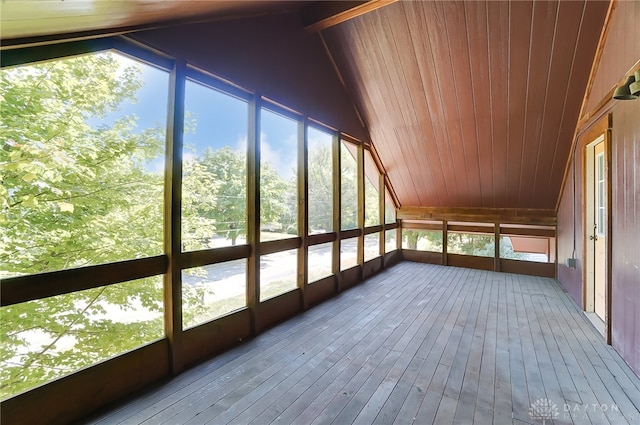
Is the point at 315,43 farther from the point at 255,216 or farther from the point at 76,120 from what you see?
the point at 76,120

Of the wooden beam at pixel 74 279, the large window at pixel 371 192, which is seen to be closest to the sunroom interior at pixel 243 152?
the wooden beam at pixel 74 279

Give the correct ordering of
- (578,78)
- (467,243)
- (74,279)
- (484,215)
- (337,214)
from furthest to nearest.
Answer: (467,243) < (484,215) < (337,214) < (578,78) < (74,279)

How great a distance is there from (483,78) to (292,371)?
13.5 ft

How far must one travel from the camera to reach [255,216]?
3109mm

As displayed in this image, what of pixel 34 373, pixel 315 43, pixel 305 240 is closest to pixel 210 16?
pixel 315 43

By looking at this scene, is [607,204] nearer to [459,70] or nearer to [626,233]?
[626,233]

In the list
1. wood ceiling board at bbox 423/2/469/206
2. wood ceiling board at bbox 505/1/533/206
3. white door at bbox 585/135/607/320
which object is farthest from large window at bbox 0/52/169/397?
white door at bbox 585/135/607/320

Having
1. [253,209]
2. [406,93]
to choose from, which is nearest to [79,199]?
[253,209]

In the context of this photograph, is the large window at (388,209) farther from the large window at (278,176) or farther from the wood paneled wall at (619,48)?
the wood paneled wall at (619,48)

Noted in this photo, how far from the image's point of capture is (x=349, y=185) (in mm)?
5105

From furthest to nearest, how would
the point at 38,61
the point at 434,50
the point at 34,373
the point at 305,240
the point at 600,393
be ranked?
the point at 305,240, the point at 434,50, the point at 600,393, the point at 34,373, the point at 38,61

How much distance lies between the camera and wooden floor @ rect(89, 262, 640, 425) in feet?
6.10

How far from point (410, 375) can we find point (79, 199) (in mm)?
2927

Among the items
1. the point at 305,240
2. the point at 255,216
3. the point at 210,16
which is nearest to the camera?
the point at 210,16
